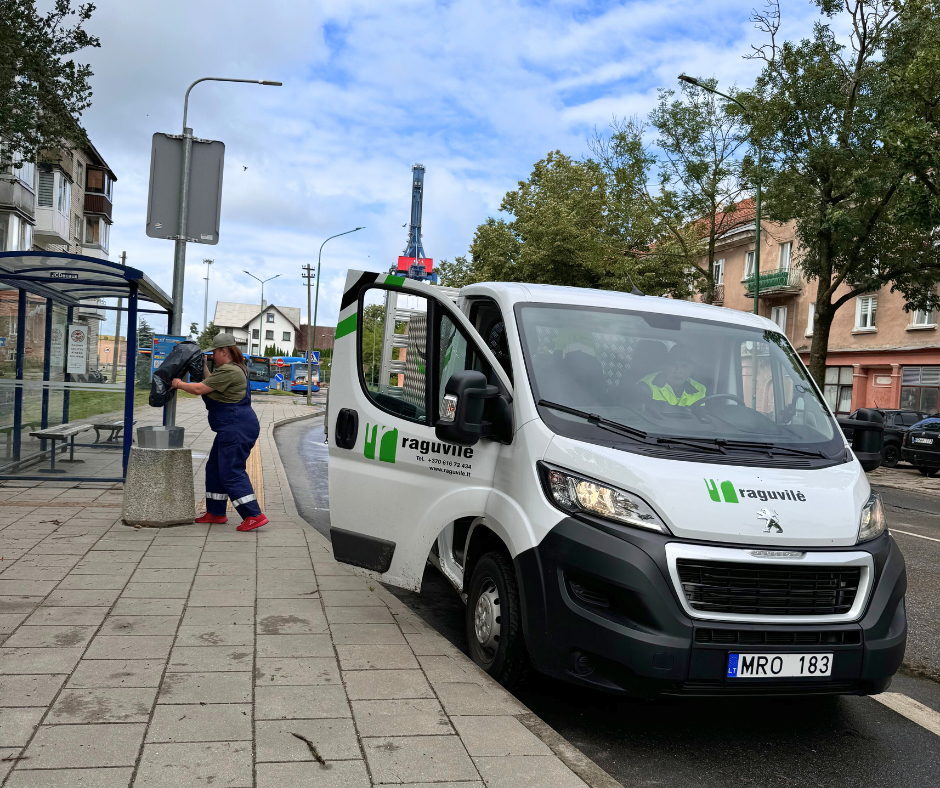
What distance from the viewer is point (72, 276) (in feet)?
31.6

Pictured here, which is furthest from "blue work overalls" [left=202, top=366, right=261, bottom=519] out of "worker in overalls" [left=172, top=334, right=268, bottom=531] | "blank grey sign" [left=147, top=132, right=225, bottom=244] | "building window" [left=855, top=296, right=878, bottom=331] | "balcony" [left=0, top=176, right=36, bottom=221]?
"building window" [left=855, top=296, right=878, bottom=331]

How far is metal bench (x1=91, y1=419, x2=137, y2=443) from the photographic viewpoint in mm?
11693

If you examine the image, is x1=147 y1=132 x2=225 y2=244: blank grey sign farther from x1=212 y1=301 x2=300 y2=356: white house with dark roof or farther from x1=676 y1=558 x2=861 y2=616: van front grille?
x1=212 y1=301 x2=300 y2=356: white house with dark roof

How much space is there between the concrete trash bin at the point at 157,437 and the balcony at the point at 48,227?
34692mm

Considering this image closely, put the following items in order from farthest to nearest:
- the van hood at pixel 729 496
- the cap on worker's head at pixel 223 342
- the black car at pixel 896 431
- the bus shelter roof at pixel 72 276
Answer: the black car at pixel 896 431, the bus shelter roof at pixel 72 276, the cap on worker's head at pixel 223 342, the van hood at pixel 729 496

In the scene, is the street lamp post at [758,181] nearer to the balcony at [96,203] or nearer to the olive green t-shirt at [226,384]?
the olive green t-shirt at [226,384]

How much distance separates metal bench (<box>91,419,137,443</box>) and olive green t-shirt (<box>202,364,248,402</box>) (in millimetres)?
3926

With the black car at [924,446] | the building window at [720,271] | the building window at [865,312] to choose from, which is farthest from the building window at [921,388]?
the building window at [720,271]

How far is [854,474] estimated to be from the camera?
4383 millimetres

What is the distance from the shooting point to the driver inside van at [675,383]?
4633mm

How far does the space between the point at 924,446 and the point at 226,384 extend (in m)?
19.2

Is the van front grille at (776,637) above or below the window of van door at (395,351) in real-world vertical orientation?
below

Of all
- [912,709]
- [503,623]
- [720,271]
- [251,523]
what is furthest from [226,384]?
[720,271]

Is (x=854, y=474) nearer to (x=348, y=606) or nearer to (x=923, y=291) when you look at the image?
(x=348, y=606)
